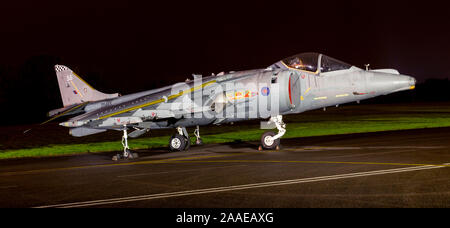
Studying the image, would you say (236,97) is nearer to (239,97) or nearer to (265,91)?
(239,97)

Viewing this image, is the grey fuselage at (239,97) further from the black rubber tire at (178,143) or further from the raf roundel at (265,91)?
the black rubber tire at (178,143)

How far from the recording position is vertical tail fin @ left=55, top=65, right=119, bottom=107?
871 inches

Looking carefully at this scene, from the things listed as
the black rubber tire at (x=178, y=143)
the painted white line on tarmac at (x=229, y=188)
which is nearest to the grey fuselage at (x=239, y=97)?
the black rubber tire at (x=178, y=143)

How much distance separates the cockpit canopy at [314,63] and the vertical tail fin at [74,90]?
30.1 ft

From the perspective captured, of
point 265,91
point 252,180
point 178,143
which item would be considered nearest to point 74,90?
point 178,143

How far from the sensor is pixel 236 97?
728 inches

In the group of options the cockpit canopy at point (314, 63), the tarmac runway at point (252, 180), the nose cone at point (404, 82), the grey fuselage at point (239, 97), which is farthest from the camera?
the cockpit canopy at point (314, 63)

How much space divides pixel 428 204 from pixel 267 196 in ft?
9.48

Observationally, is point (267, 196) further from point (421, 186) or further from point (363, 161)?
point (363, 161)

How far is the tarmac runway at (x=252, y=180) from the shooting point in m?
8.61

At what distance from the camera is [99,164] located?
674 inches

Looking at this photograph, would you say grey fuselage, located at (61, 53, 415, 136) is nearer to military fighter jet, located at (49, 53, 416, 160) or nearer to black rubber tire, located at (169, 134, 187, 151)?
military fighter jet, located at (49, 53, 416, 160)

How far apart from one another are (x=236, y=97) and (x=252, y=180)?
776cm
